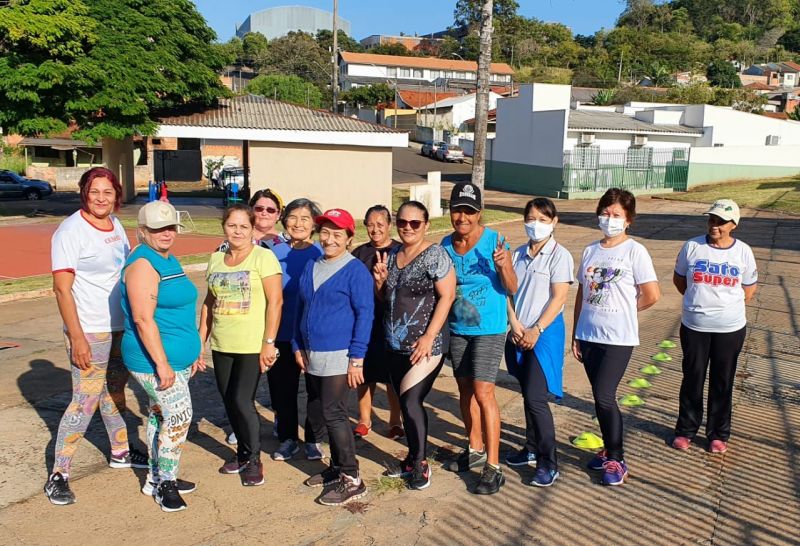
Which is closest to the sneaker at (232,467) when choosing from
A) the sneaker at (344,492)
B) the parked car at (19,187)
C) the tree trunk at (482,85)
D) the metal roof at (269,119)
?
the sneaker at (344,492)

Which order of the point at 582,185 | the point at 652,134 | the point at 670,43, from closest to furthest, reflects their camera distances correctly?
the point at 582,185 → the point at 652,134 → the point at 670,43

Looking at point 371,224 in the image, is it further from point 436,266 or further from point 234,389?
point 234,389

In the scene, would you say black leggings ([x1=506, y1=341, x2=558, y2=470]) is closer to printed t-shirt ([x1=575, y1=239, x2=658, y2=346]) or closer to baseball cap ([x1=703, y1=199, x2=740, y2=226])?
printed t-shirt ([x1=575, y1=239, x2=658, y2=346])

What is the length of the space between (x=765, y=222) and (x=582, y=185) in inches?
448

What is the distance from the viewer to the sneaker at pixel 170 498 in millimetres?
3988

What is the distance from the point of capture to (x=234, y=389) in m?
4.22

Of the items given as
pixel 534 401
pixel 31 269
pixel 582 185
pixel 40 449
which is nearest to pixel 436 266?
pixel 534 401

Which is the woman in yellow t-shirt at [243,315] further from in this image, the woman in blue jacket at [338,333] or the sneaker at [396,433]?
the sneaker at [396,433]

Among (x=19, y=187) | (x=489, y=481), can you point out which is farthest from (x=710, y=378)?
(x=19, y=187)

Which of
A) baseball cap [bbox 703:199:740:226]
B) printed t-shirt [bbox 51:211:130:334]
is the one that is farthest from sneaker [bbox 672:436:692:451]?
printed t-shirt [bbox 51:211:130:334]

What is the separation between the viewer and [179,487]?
4242 mm

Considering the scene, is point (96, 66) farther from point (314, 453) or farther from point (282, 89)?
point (282, 89)

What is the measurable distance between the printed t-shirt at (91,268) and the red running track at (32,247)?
9591 mm

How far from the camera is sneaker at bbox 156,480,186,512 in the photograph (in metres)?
3.99
